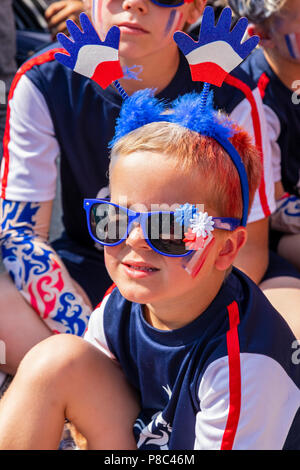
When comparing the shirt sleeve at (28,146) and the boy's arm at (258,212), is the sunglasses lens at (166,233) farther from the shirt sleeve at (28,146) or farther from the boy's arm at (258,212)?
the shirt sleeve at (28,146)

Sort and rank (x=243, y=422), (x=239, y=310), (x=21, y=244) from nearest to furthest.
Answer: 1. (x=243, y=422)
2. (x=239, y=310)
3. (x=21, y=244)

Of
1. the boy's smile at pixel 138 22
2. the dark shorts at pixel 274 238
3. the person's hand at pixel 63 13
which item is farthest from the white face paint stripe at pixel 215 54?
the person's hand at pixel 63 13

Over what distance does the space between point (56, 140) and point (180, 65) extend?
393mm

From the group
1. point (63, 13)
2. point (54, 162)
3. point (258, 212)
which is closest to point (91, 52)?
point (54, 162)

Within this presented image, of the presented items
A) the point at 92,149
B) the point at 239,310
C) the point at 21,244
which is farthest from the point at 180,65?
the point at 239,310

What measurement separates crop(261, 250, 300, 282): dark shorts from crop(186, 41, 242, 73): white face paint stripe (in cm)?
72

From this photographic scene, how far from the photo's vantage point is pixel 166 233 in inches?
48.4

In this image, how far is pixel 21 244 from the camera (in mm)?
1790

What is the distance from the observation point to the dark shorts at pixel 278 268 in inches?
72.0

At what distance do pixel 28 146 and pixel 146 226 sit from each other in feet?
2.29

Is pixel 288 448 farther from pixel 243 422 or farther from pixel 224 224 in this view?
pixel 224 224

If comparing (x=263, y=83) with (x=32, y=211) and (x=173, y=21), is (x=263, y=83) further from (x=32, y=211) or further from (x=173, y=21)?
(x=32, y=211)

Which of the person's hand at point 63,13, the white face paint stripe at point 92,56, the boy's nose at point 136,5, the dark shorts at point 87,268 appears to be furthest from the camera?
the person's hand at point 63,13

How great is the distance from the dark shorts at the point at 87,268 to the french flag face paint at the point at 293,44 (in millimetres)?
797
